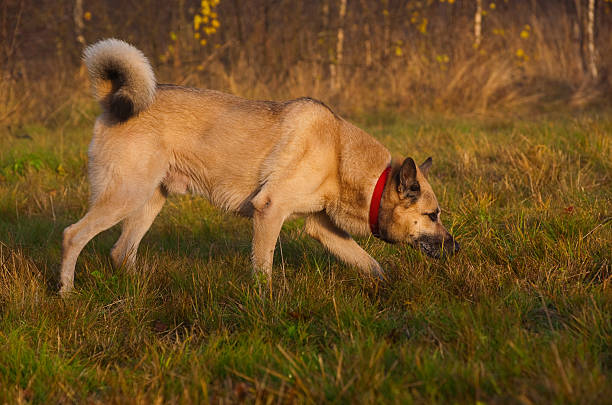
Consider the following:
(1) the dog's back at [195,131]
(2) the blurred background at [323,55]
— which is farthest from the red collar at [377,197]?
(2) the blurred background at [323,55]

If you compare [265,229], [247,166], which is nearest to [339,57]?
[247,166]

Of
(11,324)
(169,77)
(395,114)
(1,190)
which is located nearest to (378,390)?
(11,324)

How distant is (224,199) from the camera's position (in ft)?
13.3

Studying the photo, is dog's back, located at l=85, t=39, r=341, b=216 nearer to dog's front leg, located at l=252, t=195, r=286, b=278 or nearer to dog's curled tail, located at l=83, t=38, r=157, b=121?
dog's curled tail, located at l=83, t=38, r=157, b=121

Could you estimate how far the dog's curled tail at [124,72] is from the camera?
3.76m

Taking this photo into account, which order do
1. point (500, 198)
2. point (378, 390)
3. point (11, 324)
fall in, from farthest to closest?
point (500, 198) < point (11, 324) < point (378, 390)

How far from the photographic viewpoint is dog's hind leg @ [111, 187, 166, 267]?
431 cm

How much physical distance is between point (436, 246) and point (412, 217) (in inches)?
9.8

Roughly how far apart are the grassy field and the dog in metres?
0.24

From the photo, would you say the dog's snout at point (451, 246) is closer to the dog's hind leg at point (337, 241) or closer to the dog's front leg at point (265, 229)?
the dog's hind leg at point (337, 241)

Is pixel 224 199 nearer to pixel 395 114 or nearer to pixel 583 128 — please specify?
pixel 583 128

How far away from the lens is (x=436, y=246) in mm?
3941

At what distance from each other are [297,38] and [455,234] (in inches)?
339

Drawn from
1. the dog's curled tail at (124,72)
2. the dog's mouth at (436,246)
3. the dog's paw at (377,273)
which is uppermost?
the dog's curled tail at (124,72)
